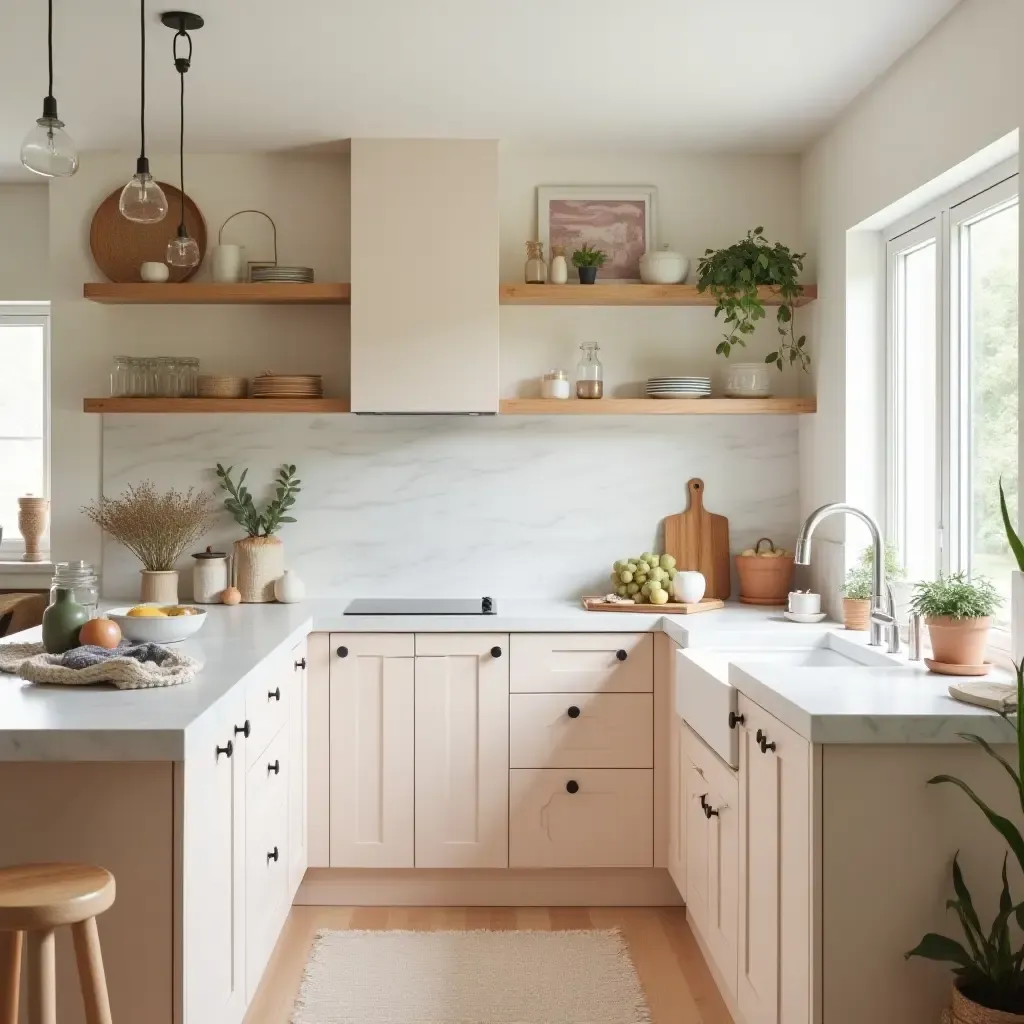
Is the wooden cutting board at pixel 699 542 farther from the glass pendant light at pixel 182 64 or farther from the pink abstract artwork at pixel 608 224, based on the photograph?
the glass pendant light at pixel 182 64

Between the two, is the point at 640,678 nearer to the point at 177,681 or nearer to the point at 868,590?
the point at 868,590

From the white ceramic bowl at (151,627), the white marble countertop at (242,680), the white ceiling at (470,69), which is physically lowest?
the white marble countertop at (242,680)

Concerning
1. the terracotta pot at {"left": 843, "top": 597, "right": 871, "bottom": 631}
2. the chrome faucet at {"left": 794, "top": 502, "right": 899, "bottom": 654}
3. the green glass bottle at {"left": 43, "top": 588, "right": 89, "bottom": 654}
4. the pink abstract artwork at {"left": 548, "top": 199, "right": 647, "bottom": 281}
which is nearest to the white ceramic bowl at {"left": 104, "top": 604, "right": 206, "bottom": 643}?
the green glass bottle at {"left": 43, "top": 588, "right": 89, "bottom": 654}

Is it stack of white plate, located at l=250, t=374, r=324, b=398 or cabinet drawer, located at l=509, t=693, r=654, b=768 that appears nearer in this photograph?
cabinet drawer, located at l=509, t=693, r=654, b=768

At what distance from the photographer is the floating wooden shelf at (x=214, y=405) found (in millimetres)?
3846

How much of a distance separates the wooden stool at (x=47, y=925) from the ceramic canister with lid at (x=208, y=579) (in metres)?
2.20

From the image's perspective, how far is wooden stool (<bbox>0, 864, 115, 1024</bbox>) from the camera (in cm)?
157

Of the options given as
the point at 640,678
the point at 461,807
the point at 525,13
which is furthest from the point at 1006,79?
the point at 461,807

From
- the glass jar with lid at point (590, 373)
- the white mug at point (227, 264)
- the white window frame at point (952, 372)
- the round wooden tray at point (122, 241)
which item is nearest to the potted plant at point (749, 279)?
the glass jar with lid at point (590, 373)

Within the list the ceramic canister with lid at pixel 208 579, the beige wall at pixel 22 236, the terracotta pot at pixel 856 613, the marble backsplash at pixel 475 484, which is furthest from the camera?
the beige wall at pixel 22 236

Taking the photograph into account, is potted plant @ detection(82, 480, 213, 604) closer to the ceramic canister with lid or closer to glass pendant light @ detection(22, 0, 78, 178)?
the ceramic canister with lid

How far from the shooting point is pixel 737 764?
8.73ft

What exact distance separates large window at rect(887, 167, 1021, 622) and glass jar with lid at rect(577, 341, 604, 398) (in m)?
1.00

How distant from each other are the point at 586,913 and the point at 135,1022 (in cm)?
196
